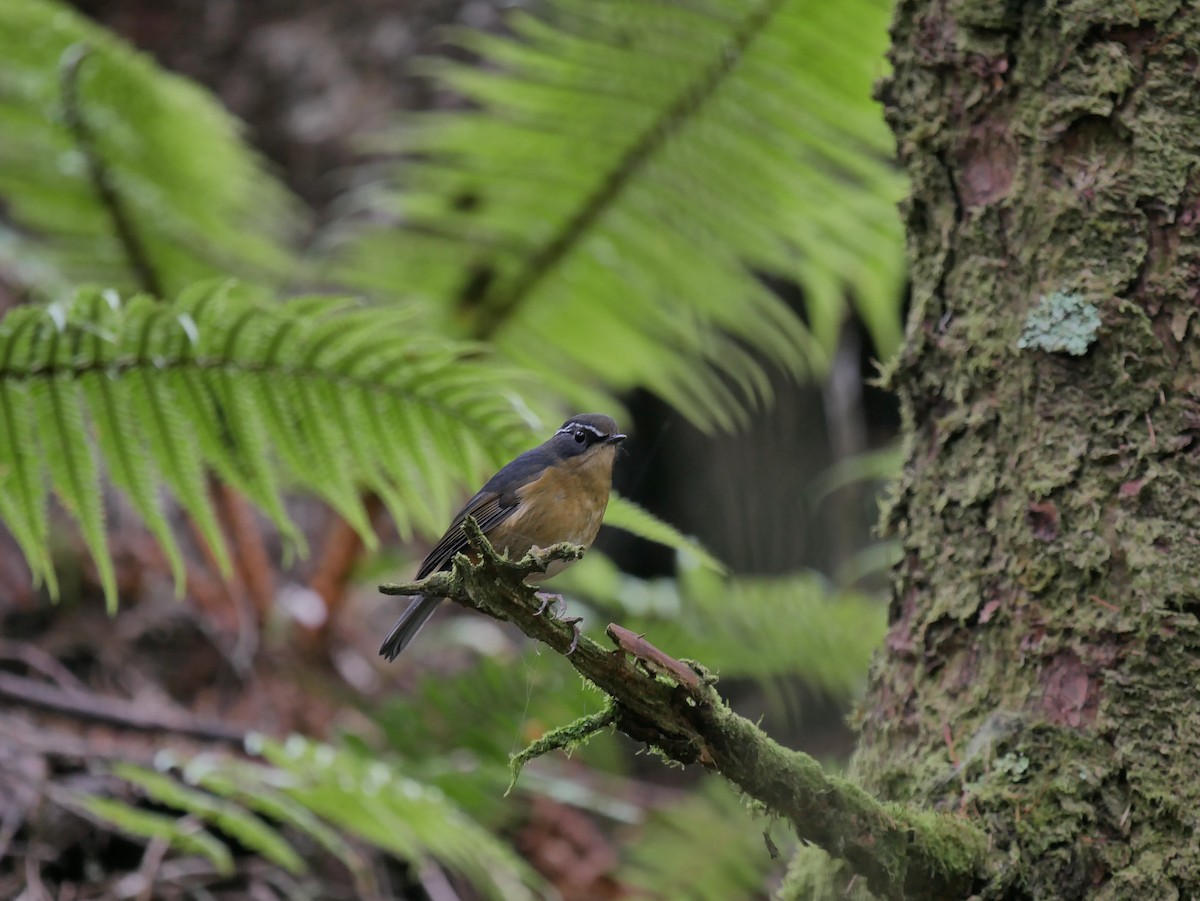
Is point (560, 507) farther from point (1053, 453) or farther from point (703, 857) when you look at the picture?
point (703, 857)

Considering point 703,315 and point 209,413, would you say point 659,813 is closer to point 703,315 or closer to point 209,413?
point 703,315

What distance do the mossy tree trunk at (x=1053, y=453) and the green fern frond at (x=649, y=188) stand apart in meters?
1.39

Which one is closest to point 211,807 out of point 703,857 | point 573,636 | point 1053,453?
point 703,857

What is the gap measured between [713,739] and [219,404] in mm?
1687

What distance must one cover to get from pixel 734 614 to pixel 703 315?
98 cm

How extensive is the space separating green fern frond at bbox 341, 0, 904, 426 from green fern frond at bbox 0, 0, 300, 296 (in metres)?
0.51

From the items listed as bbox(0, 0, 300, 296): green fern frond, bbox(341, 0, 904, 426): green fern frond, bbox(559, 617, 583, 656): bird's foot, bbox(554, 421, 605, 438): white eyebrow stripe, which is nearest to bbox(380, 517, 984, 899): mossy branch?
bbox(559, 617, 583, 656): bird's foot

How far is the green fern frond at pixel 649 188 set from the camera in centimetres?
356

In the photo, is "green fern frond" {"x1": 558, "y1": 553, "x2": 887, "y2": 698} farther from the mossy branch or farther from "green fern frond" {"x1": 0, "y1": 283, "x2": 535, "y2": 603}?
the mossy branch

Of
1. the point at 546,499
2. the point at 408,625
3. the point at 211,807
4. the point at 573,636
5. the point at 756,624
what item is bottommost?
the point at 211,807

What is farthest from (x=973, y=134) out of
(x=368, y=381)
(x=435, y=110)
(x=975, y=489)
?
(x=435, y=110)

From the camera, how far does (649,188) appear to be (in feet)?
12.1

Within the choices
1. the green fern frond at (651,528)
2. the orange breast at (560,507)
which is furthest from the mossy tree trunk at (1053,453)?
the orange breast at (560,507)

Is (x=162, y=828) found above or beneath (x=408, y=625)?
beneath
